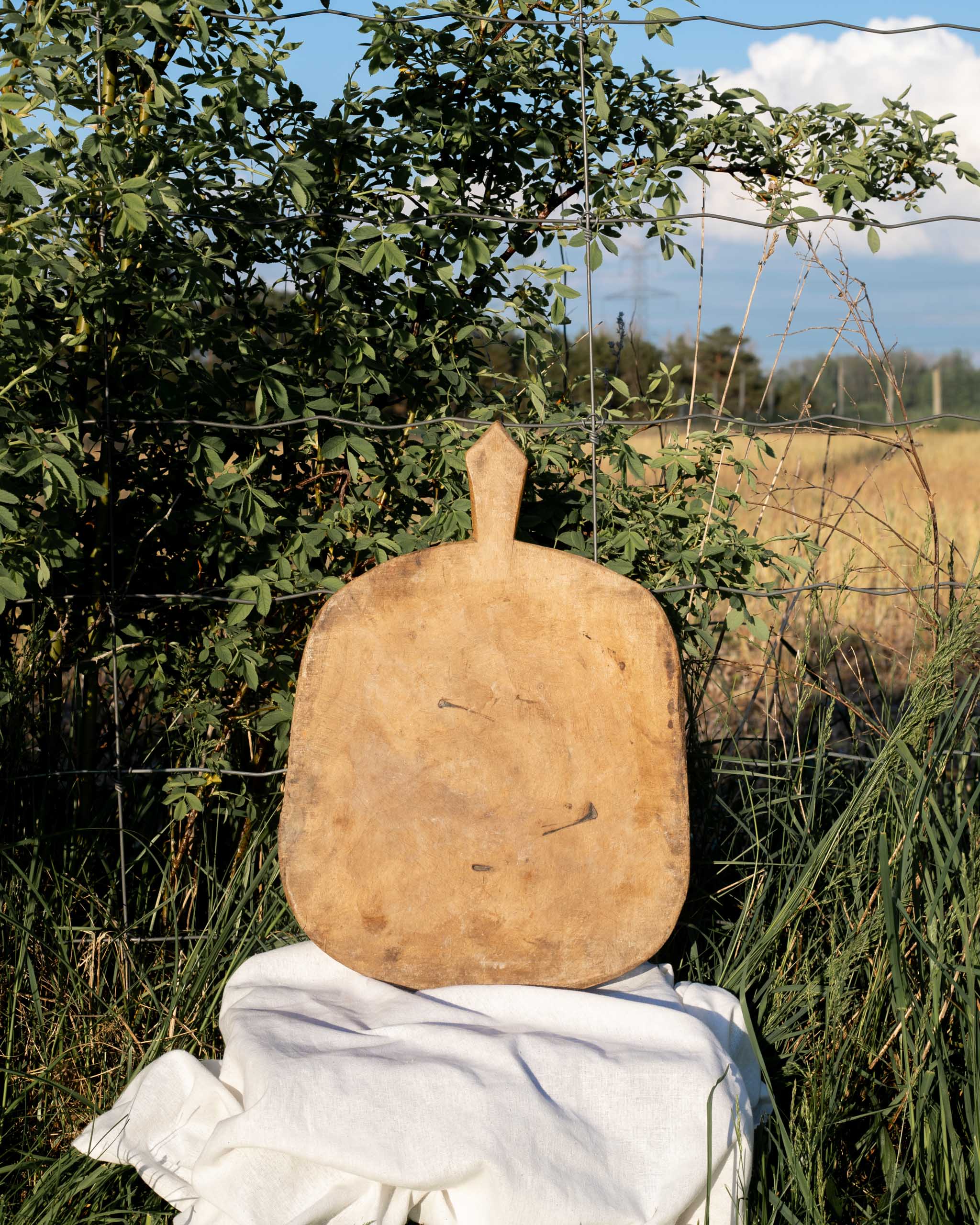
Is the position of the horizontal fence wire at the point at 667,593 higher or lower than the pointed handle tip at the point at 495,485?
lower

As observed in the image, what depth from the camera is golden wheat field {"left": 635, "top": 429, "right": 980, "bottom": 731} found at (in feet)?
6.81

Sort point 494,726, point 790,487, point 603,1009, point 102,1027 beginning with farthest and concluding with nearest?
point 790,487, point 102,1027, point 494,726, point 603,1009

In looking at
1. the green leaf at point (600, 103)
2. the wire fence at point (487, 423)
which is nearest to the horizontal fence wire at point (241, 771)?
the wire fence at point (487, 423)

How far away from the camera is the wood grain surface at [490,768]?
171 cm

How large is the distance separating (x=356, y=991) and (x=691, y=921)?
2.22 ft

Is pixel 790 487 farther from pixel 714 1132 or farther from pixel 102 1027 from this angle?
pixel 102 1027

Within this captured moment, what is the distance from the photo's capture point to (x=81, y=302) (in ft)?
5.90

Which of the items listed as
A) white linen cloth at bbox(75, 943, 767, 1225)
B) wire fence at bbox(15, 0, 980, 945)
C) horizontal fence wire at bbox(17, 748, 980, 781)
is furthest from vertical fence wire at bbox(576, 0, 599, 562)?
white linen cloth at bbox(75, 943, 767, 1225)

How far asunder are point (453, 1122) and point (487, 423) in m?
1.15

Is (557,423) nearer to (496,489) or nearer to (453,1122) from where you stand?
(496,489)

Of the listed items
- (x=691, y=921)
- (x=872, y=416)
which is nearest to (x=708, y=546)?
(x=691, y=921)

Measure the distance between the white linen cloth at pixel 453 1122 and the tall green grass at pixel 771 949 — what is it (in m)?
0.11

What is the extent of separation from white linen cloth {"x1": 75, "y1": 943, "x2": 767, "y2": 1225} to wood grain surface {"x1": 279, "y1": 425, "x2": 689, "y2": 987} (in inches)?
4.6

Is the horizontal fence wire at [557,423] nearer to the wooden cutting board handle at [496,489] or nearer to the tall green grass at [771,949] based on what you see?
the wooden cutting board handle at [496,489]
